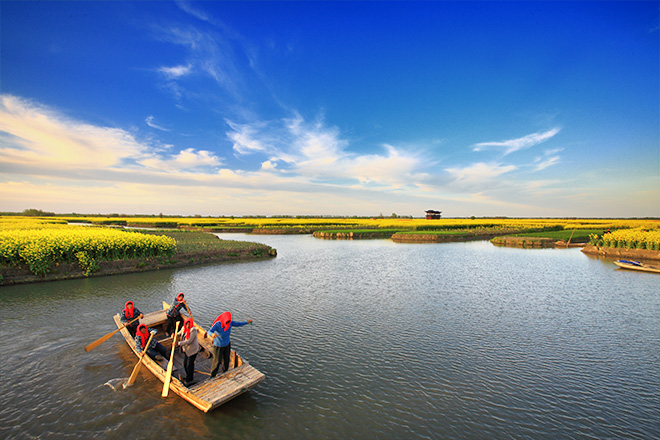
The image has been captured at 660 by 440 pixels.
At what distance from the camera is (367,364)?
39.1 ft

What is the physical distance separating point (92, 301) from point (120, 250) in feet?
33.8

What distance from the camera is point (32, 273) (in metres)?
23.5

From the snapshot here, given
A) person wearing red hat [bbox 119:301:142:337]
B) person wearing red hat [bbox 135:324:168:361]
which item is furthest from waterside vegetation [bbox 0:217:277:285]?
person wearing red hat [bbox 135:324:168:361]

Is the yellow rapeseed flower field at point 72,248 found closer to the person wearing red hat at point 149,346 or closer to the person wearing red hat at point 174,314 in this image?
the person wearing red hat at point 174,314

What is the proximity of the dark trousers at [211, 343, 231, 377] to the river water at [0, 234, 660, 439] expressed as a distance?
1.10 m

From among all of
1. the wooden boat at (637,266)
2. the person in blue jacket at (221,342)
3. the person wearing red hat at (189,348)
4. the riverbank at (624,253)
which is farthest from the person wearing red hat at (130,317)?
the riverbank at (624,253)

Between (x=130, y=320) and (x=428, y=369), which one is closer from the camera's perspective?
(x=428, y=369)

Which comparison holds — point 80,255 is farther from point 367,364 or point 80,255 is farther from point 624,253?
point 624,253

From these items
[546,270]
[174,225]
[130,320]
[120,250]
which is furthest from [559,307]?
[174,225]

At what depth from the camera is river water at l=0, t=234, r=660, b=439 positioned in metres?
8.58

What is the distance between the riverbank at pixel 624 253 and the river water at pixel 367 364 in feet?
72.7

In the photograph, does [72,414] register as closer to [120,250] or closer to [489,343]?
[489,343]

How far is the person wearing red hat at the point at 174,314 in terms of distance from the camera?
13.1 metres

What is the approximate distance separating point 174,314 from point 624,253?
53.3 meters
